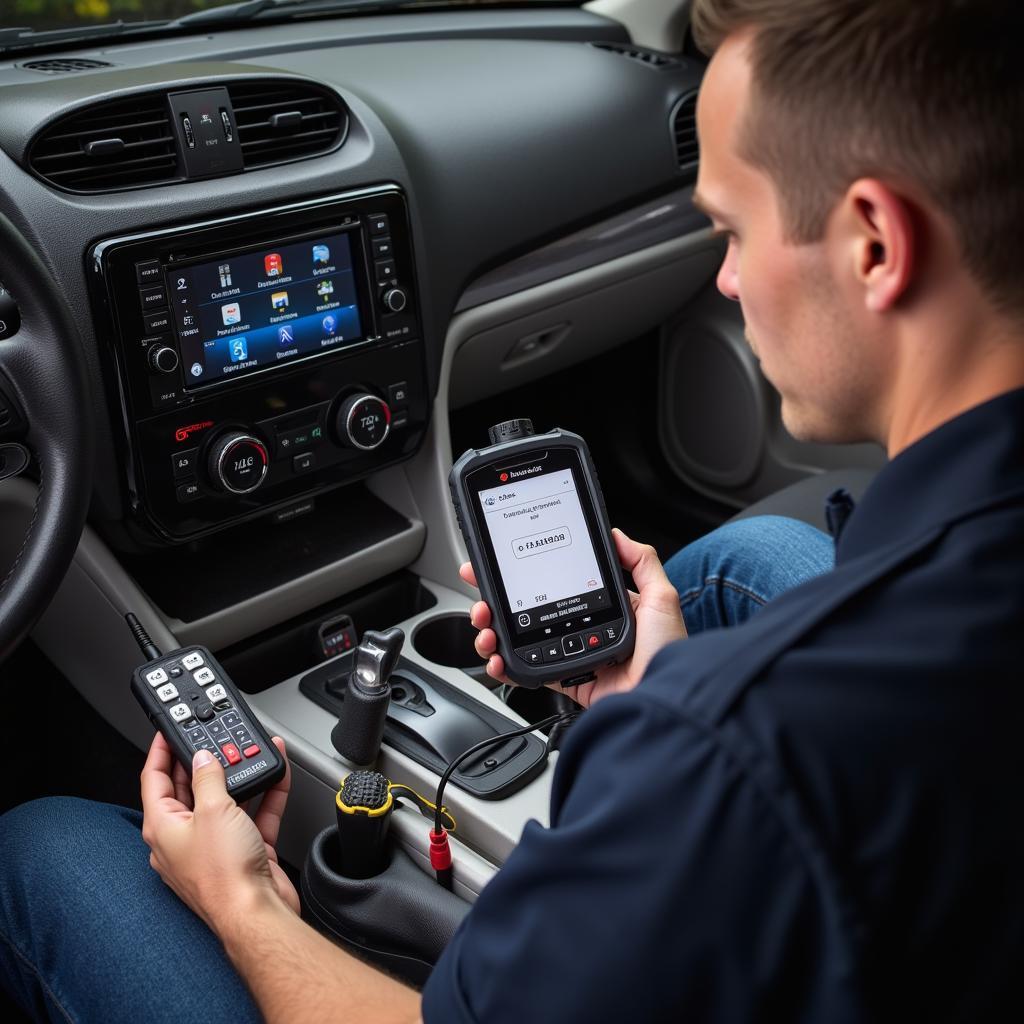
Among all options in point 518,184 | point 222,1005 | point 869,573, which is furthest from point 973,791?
point 518,184

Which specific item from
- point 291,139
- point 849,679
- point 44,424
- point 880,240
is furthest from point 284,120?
point 849,679

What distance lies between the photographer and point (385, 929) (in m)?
1.32

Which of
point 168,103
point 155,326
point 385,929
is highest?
point 168,103

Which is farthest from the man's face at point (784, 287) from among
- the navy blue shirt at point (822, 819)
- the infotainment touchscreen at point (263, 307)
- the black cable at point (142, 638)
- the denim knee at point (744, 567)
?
the black cable at point (142, 638)

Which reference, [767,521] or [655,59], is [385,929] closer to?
[767,521]

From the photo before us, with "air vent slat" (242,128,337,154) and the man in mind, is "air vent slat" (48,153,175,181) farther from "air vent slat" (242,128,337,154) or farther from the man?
the man

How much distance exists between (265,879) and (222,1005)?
0.39ft

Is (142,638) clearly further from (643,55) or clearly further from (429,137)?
(643,55)

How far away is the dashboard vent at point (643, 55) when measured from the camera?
224 cm

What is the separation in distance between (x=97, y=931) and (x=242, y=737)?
254 millimetres

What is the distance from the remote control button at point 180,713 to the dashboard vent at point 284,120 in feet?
2.18

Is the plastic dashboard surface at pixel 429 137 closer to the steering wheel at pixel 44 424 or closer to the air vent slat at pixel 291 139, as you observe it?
the air vent slat at pixel 291 139

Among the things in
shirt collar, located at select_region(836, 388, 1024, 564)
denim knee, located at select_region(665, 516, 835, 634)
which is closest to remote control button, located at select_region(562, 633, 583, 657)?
denim knee, located at select_region(665, 516, 835, 634)

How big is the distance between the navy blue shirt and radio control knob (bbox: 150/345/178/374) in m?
0.93
